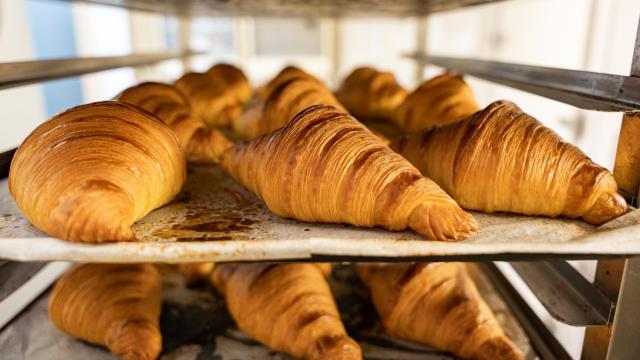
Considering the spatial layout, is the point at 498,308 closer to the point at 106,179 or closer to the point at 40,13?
the point at 106,179

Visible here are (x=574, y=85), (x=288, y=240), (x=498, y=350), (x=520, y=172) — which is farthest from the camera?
Answer: (x=498, y=350)

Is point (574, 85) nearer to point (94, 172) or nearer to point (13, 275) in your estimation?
point (94, 172)

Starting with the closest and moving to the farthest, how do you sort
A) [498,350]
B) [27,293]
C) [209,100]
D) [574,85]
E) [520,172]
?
[520,172], [574,85], [498,350], [27,293], [209,100]

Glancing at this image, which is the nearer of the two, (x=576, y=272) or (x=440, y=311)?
(x=576, y=272)

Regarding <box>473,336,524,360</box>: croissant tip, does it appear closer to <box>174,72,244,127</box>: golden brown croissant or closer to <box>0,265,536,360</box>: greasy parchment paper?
<box>0,265,536,360</box>: greasy parchment paper

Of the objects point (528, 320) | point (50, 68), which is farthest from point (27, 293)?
point (528, 320)

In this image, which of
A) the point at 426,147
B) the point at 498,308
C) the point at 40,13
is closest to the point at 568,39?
the point at 498,308

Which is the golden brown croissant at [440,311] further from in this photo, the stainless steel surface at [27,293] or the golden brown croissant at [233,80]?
the golden brown croissant at [233,80]

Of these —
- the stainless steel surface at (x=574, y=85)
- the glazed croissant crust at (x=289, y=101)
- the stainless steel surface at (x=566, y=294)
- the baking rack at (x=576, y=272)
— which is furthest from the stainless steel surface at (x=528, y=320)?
the glazed croissant crust at (x=289, y=101)
